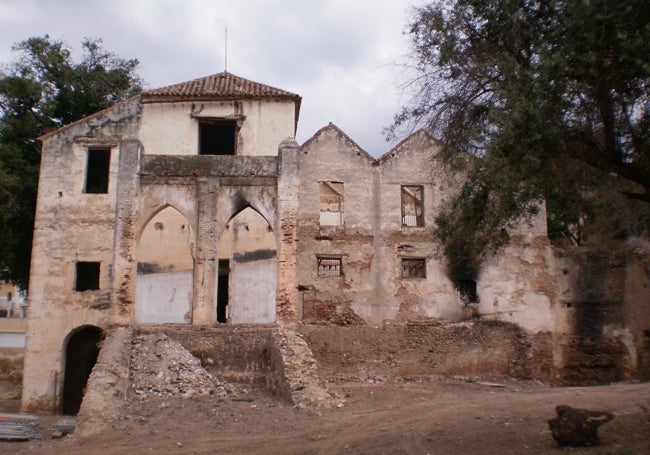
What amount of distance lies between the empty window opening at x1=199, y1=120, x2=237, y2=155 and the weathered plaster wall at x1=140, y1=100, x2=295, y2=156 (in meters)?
0.44

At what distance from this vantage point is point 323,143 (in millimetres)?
23031

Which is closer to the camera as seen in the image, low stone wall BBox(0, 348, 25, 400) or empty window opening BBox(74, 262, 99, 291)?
empty window opening BBox(74, 262, 99, 291)

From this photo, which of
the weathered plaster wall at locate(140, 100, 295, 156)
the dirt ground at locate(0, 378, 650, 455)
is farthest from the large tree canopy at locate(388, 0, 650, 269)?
the weathered plaster wall at locate(140, 100, 295, 156)

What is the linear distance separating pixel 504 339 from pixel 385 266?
15.1 ft

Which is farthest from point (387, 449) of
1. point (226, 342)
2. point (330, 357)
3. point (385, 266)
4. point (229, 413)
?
point (385, 266)

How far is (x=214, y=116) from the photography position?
2366 cm

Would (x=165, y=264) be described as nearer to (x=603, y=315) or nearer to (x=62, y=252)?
(x=62, y=252)

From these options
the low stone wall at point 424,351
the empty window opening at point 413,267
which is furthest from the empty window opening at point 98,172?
the empty window opening at point 413,267

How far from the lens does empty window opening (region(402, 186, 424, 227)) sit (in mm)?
22922

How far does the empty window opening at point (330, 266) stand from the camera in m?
22.1

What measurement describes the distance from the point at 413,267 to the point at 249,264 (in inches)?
229

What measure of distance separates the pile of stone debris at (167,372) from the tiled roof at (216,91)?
977cm

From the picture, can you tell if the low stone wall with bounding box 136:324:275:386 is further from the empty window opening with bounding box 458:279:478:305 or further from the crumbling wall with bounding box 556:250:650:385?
the crumbling wall with bounding box 556:250:650:385

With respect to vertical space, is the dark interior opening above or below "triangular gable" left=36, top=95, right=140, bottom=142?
below
